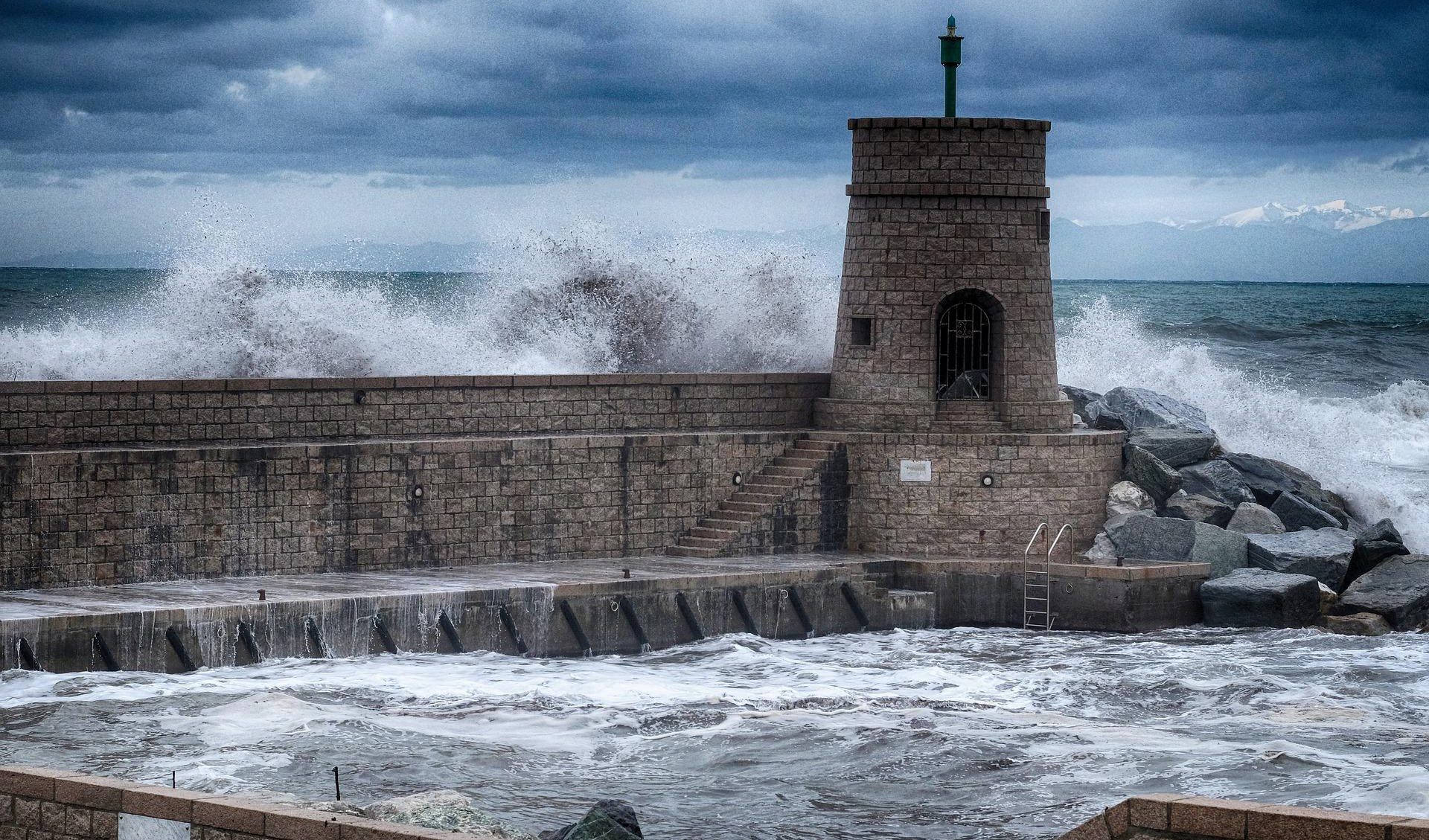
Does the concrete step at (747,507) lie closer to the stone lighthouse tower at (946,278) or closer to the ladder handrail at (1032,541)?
the stone lighthouse tower at (946,278)

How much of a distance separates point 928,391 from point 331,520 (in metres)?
6.37

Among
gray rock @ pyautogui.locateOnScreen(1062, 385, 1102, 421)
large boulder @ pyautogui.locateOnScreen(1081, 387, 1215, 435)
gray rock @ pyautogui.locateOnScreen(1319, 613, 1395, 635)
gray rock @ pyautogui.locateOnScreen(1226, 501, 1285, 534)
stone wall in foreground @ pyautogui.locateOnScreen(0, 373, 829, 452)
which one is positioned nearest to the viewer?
stone wall in foreground @ pyautogui.locateOnScreen(0, 373, 829, 452)

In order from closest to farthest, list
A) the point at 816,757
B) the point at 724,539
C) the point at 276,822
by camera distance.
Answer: the point at 276,822 → the point at 816,757 → the point at 724,539

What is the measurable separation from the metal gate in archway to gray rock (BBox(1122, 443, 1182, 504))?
1.68 meters

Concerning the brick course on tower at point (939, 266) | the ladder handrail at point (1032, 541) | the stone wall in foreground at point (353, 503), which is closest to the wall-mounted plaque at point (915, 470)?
the brick course on tower at point (939, 266)

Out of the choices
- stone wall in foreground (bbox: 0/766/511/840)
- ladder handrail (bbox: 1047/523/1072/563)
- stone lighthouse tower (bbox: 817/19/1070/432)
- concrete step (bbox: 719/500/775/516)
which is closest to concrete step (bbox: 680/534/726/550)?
concrete step (bbox: 719/500/775/516)

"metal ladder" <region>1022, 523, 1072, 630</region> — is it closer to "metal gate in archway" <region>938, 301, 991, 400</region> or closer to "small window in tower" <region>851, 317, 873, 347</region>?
"metal gate in archway" <region>938, 301, 991, 400</region>

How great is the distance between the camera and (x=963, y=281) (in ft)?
64.6

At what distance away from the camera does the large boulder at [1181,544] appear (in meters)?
18.9

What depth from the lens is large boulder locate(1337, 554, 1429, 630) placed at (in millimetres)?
18188

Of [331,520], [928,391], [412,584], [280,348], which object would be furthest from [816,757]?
[280,348]

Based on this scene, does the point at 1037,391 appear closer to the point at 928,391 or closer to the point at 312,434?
the point at 928,391

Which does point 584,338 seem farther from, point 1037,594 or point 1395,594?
point 1395,594

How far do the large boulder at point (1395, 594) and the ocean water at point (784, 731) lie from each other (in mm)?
880
